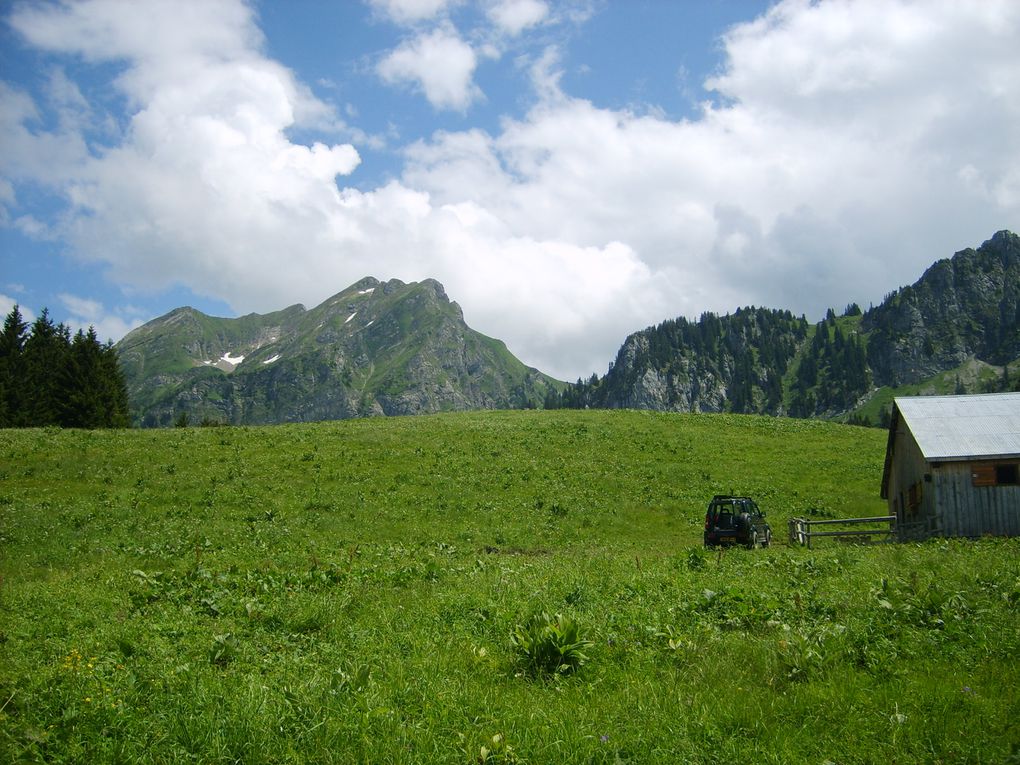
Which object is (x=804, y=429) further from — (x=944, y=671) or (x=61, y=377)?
(x=61, y=377)

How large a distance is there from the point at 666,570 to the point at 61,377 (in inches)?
2623

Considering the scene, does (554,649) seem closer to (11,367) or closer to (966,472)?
(966,472)

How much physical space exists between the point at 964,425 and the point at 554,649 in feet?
98.7

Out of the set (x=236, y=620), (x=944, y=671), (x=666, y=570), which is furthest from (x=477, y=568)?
(x=944, y=671)

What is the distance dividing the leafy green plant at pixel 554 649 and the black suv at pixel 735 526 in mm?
19357

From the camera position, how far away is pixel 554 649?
9.39m

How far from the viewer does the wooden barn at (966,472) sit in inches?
Result: 1116

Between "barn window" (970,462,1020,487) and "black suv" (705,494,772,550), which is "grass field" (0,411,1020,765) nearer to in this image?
"black suv" (705,494,772,550)

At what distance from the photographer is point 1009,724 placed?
703 cm

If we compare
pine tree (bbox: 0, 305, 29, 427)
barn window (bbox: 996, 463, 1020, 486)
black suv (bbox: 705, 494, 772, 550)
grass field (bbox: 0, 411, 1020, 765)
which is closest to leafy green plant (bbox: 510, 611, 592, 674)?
grass field (bbox: 0, 411, 1020, 765)

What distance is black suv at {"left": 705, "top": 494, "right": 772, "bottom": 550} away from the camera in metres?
27.0

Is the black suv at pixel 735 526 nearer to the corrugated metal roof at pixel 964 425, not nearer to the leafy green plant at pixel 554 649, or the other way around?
the corrugated metal roof at pixel 964 425

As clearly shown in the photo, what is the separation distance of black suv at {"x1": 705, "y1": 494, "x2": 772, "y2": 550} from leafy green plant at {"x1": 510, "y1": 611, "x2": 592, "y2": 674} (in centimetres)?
1936

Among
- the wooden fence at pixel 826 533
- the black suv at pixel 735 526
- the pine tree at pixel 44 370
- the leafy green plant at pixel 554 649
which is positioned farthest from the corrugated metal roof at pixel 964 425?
the pine tree at pixel 44 370
